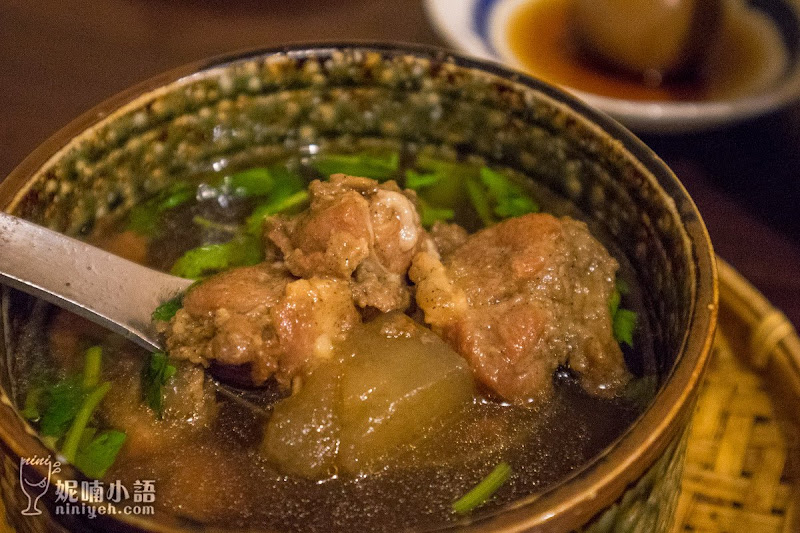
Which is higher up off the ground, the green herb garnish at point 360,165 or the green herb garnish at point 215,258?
the green herb garnish at point 360,165

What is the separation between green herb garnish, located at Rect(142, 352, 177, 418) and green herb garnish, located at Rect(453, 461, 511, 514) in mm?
500

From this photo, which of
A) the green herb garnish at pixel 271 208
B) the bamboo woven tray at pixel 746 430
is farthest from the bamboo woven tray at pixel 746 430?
the green herb garnish at pixel 271 208

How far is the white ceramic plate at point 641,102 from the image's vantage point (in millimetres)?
2131

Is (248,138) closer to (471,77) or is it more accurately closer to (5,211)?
(471,77)

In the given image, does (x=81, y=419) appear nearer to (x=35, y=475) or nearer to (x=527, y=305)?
(x=35, y=475)

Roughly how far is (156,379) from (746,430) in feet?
3.52

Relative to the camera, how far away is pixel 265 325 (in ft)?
3.81

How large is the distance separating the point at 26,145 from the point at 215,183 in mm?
956

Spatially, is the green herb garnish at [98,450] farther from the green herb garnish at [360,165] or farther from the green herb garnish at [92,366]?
the green herb garnish at [360,165]

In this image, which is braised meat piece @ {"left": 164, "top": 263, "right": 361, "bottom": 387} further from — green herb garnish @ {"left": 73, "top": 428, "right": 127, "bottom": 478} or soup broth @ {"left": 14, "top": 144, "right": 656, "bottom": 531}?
green herb garnish @ {"left": 73, "top": 428, "right": 127, "bottom": 478}

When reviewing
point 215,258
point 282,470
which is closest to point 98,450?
point 282,470


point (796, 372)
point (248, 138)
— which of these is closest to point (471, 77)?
point (248, 138)

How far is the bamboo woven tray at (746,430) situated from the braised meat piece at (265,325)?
0.40 m

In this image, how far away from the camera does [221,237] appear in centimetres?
158
